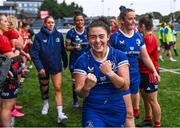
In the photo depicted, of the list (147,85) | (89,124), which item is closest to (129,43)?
(147,85)

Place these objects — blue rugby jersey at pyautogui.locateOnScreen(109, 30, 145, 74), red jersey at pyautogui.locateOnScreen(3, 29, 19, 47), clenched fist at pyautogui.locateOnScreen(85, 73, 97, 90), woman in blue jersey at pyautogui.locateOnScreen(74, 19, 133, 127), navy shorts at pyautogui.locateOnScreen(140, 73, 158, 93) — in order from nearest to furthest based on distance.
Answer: clenched fist at pyautogui.locateOnScreen(85, 73, 97, 90) → woman in blue jersey at pyautogui.locateOnScreen(74, 19, 133, 127) → blue rugby jersey at pyautogui.locateOnScreen(109, 30, 145, 74) → navy shorts at pyautogui.locateOnScreen(140, 73, 158, 93) → red jersey at pyautogui.locateOnScreen(3, 29, 19, 47)

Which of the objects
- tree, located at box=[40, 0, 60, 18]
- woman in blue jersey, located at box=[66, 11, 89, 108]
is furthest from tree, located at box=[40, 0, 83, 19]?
woman in blue jersey, located at box=[66, 11, 89, 108]

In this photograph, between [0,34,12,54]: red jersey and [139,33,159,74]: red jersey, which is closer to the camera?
[0,34,12,54]: red jersey

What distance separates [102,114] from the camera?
4.10 meters

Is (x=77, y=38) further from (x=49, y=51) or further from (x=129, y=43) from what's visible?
(x=129, y=43)

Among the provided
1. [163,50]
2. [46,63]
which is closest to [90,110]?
[46,63]

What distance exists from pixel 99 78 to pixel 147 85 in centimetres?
257

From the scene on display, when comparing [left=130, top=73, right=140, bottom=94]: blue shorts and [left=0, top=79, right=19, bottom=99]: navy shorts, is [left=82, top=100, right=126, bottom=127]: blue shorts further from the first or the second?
[left=130, top=73, right=140, bottom=94]: blue shorts

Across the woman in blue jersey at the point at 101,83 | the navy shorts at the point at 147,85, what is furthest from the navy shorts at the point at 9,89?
the navy shorts at the point at 147,85

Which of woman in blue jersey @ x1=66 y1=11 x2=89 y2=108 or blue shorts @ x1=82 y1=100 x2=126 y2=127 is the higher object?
woman in blue jersey @ x1=66 y1=11 x2=89 y2=108

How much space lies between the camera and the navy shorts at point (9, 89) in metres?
5.56

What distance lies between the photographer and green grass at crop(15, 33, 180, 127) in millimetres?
7199

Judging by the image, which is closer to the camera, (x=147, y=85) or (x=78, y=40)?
(x=147, y=85)

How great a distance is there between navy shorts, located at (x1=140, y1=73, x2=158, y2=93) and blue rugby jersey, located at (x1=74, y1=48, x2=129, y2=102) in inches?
93.5
